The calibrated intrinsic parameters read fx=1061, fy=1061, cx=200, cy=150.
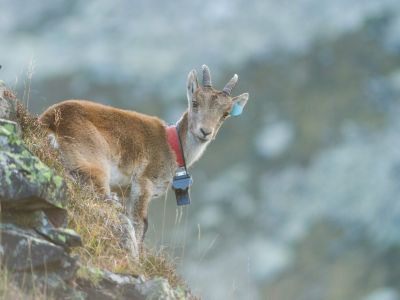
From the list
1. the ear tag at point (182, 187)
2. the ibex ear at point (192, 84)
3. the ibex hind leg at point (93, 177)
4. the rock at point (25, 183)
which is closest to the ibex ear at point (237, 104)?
the ibex ear at point (192, 84)

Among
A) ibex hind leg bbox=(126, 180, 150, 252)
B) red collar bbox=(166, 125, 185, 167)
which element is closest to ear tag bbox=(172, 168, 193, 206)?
red collar bbox=(166, 125, 185, 167)

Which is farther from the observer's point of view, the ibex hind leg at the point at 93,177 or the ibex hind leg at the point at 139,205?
the ibex hind leg at the point at 139,205

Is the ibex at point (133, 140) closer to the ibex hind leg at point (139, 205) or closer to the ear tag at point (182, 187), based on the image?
the ibex hind leg at point (139, 205)

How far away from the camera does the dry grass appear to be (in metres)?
13.1

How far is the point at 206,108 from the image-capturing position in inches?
753

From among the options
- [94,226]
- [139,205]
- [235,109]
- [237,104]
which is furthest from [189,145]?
[94,226]

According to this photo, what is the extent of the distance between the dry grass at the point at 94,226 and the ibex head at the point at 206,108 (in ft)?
13.5

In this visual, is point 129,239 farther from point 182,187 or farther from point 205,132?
point 205,132

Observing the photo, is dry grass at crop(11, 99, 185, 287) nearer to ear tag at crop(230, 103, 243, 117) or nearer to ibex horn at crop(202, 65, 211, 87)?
ibex horn at crop(202, 65, 211, 87)


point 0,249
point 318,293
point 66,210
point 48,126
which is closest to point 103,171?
point 48,126

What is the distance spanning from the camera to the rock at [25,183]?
1178 cm

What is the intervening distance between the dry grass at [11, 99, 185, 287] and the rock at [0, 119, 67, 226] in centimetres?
78

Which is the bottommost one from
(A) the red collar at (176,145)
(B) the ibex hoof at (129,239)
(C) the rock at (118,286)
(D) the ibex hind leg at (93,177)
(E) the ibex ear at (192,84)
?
(C) the rock at (118,286)

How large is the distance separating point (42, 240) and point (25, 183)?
2.19 feet
